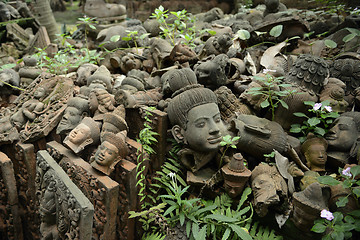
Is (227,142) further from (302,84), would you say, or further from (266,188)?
(302,84)

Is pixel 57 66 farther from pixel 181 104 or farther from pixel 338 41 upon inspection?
pixel 338 41

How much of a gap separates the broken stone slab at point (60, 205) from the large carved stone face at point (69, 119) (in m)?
0.31

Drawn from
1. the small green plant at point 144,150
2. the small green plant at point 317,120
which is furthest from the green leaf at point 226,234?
the small green plant at point 317,120

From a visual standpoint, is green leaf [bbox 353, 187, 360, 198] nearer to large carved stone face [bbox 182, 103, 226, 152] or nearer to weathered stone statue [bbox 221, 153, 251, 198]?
weathered stone statue [bbox 221, 153, 251, 198]

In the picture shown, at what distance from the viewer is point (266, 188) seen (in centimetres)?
210

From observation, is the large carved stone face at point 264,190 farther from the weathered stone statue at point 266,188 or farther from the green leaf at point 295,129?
the green leaf at point 295,129

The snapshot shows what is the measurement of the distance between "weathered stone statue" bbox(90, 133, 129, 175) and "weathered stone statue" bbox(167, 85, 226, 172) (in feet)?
1.74

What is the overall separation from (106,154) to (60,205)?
0.62 meters

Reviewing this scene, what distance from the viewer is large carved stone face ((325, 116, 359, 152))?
245 centimetres

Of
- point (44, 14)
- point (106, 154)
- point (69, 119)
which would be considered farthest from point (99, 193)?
point (44, 14)

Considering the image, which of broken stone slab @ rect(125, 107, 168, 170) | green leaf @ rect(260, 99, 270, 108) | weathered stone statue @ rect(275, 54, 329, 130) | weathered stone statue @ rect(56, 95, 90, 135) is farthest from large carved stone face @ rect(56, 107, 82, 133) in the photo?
weathered stone statue @ rect(275, 54, 329, 130)

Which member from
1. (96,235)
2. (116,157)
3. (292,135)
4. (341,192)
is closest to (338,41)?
(292,135)

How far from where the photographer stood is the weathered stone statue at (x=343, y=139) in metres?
2.40

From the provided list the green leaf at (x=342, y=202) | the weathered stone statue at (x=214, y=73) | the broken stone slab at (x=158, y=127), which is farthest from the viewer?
the weathered stone statue at (x=214, y=73)
